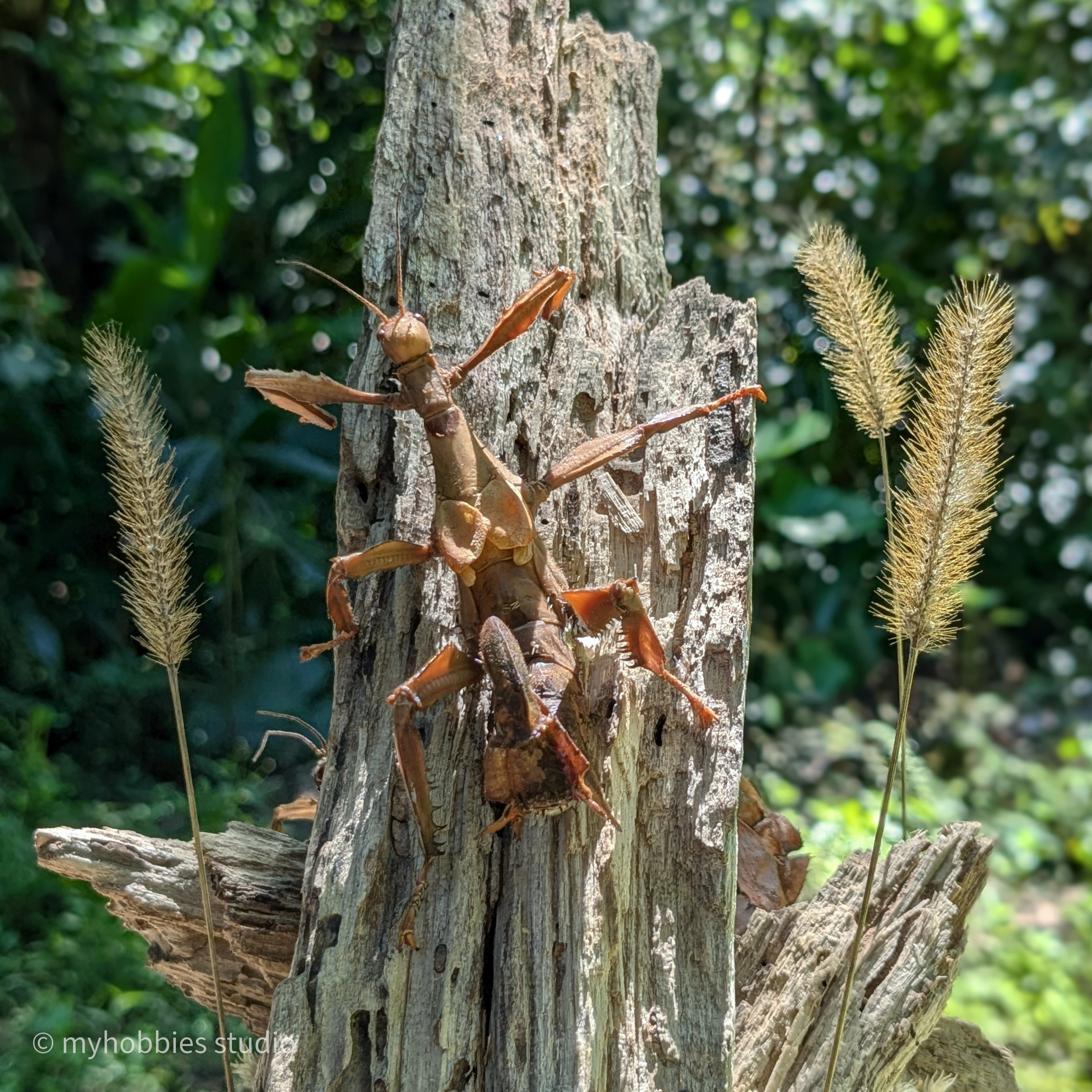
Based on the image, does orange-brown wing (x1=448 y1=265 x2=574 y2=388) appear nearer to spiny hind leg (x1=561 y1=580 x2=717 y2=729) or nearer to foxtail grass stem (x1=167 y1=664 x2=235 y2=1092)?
spiny hind leg (x1=561 y1=580 x2=717 y2=729)

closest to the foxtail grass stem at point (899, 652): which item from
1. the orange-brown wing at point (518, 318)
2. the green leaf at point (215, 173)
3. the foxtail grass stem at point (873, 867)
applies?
the foxtail grass stem at point (873, 867)

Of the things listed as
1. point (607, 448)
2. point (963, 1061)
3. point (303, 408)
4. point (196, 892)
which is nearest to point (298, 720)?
point (196, 892)

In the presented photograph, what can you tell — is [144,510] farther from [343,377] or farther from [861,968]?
[861,968]

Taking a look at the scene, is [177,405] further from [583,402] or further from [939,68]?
[939,68]

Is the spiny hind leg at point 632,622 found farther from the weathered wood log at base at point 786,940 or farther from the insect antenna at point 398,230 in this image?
the insect antenna at point 398,230

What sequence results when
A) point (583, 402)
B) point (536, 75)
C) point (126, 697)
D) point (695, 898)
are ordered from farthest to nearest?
point (126, 697) → point (536, 75) → point (583, 402) → point (695, 898)

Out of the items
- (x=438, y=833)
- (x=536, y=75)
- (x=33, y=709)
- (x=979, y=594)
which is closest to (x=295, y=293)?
(x=536, y=75)

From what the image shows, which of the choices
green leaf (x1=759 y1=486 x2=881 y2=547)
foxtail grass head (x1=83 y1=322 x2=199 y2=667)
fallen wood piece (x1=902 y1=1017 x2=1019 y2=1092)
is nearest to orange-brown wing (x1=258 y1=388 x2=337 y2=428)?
foxtail grass head (x1=83 y1=322 x2=199 y2=667)
